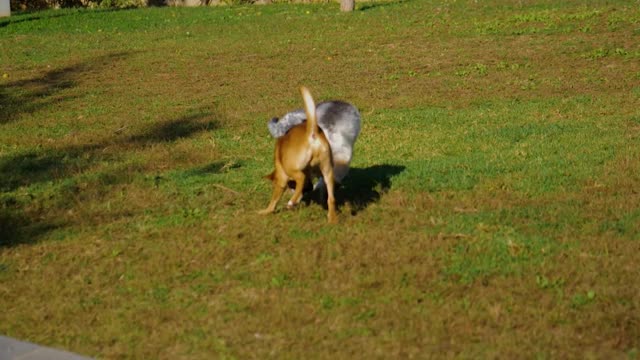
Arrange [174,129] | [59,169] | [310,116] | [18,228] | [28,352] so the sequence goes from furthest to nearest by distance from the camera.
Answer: [174,129], [59,169], [18,228], [310,116], [28,352]

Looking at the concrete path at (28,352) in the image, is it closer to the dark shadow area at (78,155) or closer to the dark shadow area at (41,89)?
the dark shadow area at (78,155)

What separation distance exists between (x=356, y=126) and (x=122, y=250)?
198 cm

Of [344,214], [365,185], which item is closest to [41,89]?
[365,185]

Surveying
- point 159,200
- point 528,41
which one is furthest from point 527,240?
point 528,41

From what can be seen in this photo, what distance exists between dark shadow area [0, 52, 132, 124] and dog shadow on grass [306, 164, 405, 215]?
580 cm

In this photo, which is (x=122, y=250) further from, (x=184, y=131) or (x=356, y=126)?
(x=184, y=131)

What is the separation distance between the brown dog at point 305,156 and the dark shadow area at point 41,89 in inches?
268

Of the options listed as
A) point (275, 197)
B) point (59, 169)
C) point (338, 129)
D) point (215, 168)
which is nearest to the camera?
point (275, 197)

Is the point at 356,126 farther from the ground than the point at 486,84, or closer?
farther from the ground

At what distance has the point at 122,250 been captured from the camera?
729 cm

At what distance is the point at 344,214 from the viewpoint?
790 centimetres

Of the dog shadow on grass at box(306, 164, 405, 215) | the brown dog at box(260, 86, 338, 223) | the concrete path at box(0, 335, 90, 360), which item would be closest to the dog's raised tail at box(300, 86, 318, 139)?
the brown dog at box(260, 86, 338, 223)

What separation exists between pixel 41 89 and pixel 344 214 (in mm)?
9507

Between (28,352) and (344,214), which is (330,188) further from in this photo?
(28,352)
